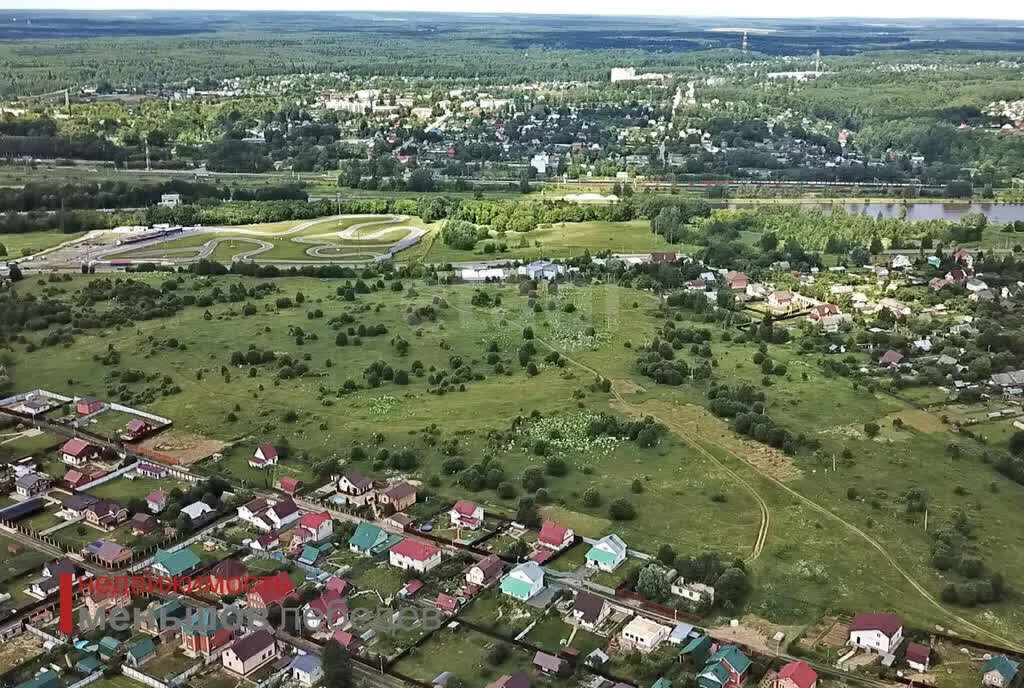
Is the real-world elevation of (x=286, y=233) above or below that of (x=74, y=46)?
below

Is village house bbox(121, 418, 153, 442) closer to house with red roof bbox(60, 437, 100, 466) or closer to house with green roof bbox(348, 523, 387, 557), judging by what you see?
house with red roof bbox(60, 437, 100, 466)

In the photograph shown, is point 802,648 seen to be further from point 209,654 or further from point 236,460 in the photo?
point 236,460

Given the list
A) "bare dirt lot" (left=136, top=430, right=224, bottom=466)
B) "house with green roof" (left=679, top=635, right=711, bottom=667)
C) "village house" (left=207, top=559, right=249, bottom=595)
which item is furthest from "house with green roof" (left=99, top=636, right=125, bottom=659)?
"house with green roof" (left=679, top=635, right=711, bottom=667)

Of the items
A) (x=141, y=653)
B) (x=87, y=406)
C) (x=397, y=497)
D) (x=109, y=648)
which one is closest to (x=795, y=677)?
(x=397, y=497)

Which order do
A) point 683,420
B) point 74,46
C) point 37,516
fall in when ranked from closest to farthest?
1. point 37,516
2. point 683,420
3. point 74,46

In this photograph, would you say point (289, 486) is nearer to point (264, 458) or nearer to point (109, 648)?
point (264, 458)

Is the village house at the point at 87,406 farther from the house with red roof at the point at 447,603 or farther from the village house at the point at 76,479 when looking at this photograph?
the house with red roof at the point at 447,603

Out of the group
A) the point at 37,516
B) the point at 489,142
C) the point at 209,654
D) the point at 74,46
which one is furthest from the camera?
the point at 74,46

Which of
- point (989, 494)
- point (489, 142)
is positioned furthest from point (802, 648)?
point (489, 142)
